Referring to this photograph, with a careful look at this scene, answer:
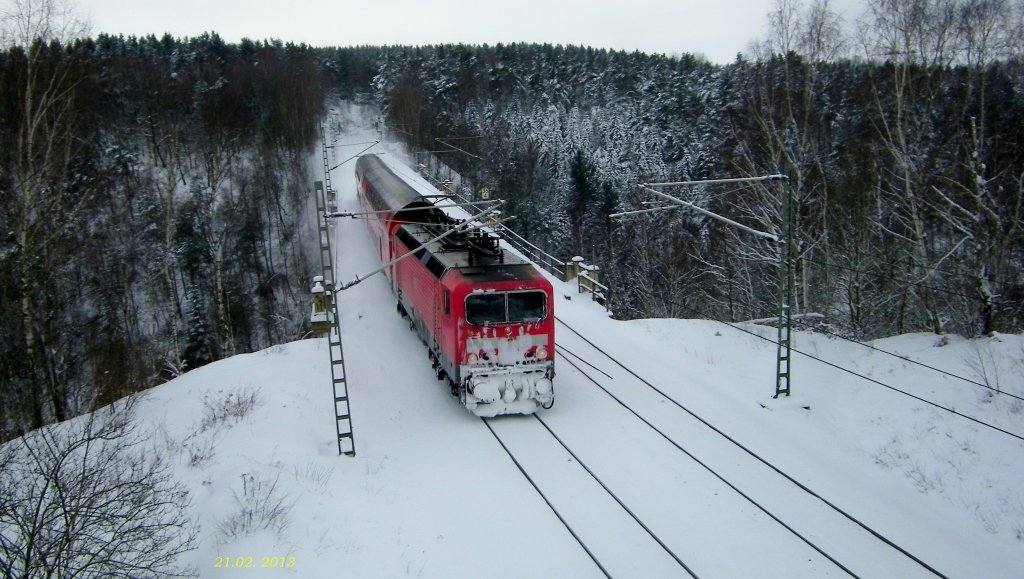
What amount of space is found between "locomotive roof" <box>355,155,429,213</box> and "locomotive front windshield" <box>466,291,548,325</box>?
3.33 meters

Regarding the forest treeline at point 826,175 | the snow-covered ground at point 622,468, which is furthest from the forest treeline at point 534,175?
the snow-covered ground at point 622,468

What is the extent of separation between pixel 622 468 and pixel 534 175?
180 ft

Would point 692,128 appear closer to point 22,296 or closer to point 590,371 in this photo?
point 590,371

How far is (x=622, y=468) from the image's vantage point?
11.1 meters

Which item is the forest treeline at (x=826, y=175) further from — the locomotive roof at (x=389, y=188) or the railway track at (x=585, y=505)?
the locomotive roof at (x=389, y=188)

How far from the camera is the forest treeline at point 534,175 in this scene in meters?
17.9

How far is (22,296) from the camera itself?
634 inches

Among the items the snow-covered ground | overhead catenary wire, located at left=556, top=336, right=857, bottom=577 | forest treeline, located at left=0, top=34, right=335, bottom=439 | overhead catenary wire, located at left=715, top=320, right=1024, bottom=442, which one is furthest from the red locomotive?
forest treeline, located at left=0, top=34, right=335, bottom=439

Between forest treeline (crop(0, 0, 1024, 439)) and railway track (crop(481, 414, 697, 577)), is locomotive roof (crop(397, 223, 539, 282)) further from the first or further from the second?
forest treeline (crop(0, 0, 1024, 439))

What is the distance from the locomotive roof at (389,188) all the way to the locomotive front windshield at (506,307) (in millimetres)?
3326

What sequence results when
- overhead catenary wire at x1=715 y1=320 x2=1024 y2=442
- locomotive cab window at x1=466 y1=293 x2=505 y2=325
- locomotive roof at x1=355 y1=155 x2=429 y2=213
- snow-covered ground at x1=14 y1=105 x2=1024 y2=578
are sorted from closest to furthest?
1. snow-covered ground at x1=14 y1=105 x2=1024 y2=578
2. overhead catenary wire at x1=715 y1=320 x2=1024 y2=442
3. locomotive cab window at x1=466 y1=293 x2=505 y2=325
4. locomotive roof at x1=355 y1=155 x2=429 y2=213

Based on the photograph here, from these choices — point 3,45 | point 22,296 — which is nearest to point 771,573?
point 22,296

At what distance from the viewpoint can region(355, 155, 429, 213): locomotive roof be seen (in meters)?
20.3

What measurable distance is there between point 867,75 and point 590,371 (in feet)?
47.8
